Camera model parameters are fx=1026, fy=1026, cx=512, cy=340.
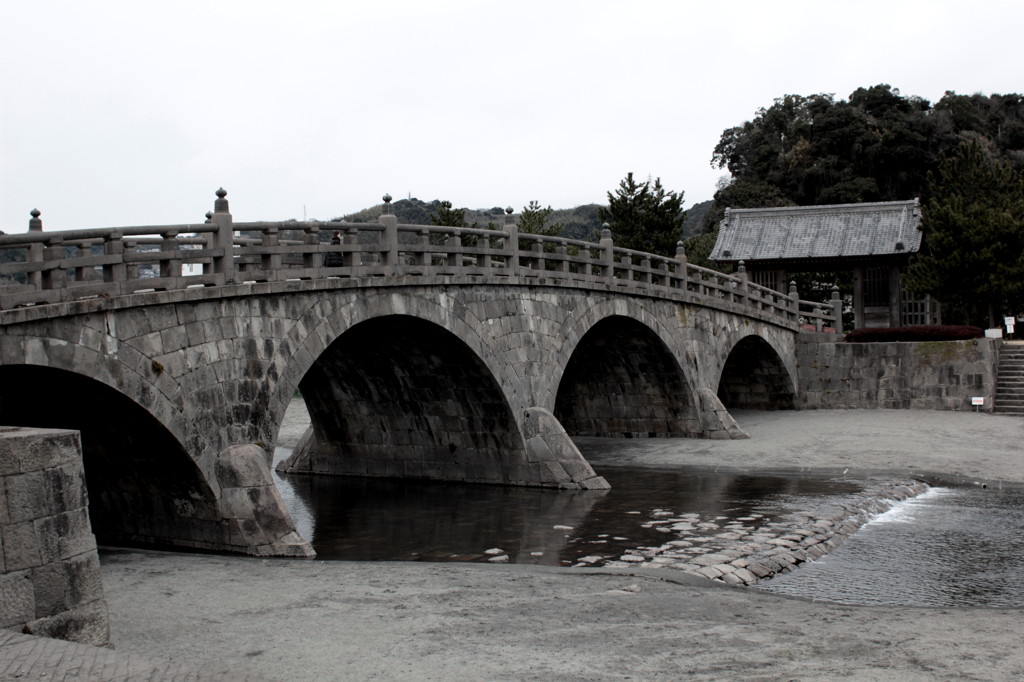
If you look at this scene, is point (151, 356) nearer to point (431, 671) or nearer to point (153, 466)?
point (153, 466)

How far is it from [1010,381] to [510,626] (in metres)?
26.5

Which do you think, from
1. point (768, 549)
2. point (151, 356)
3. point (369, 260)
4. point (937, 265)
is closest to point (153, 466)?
point (151, 356)

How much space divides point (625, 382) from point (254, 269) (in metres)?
15.5

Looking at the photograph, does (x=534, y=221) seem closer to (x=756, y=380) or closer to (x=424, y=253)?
(x=756, y=380)

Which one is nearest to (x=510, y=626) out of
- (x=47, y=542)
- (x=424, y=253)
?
(x=47, y=542)

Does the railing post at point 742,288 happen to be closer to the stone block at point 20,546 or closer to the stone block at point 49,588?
the stone block at point 49,588

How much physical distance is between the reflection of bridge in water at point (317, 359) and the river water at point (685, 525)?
1.43m

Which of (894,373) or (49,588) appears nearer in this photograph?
(49,588)

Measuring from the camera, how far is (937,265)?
3641 cm

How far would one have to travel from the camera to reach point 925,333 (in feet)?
111

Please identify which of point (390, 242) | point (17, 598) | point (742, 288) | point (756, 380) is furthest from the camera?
point (756, 380)

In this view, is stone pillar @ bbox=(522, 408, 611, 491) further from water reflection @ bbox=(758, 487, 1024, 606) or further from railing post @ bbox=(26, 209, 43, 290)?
railing post @ bbox=(26, 209, 43, 290)

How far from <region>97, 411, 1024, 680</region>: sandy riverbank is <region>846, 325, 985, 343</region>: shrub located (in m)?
23.3

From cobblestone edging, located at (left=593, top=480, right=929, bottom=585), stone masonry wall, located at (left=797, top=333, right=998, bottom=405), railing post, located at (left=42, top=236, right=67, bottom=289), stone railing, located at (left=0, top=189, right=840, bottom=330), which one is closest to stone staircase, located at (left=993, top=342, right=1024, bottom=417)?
stone masonry wall, located at (left=797, top=333, right=998, bottom=405)
